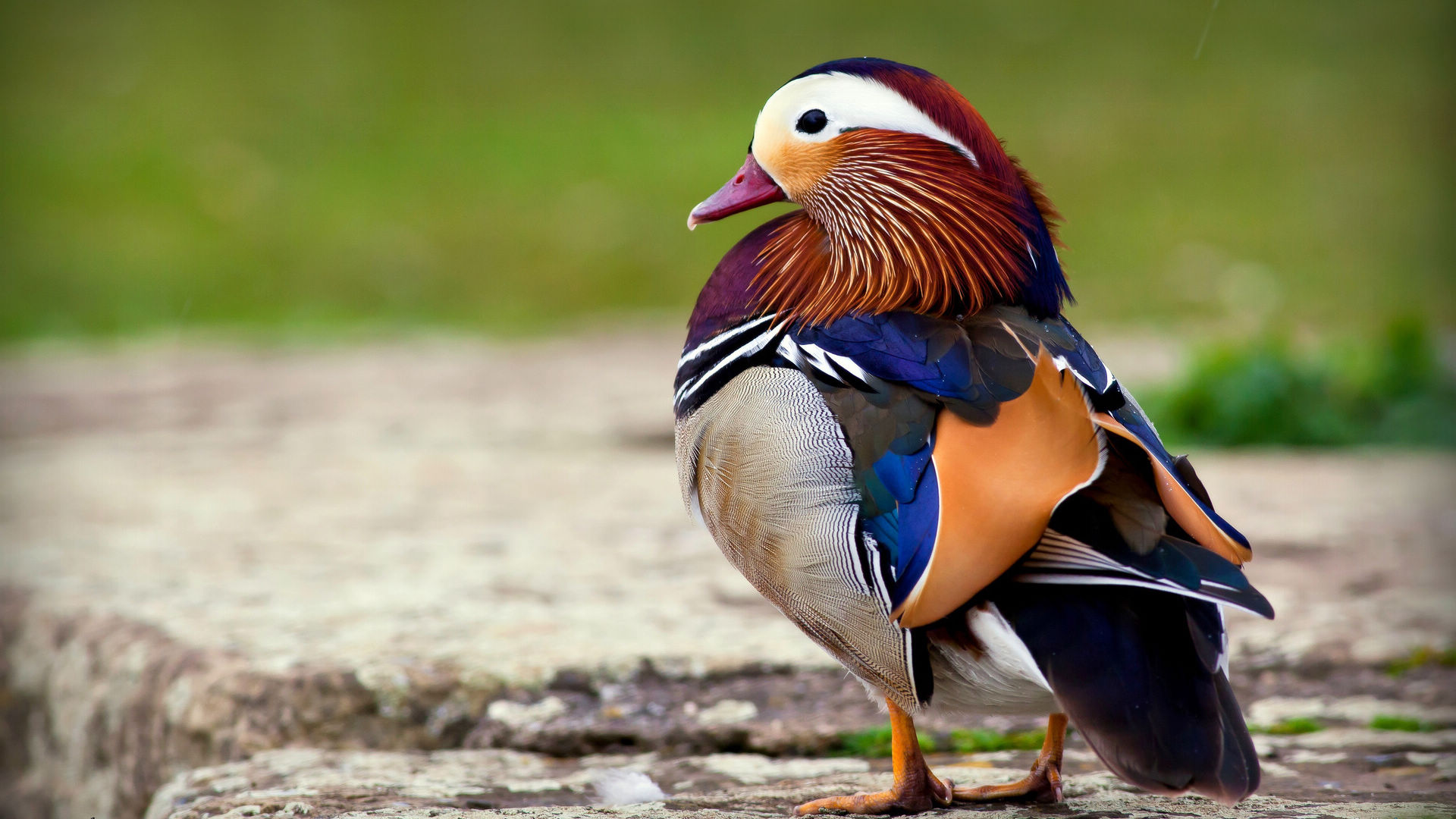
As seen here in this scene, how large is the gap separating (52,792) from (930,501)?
1.90m

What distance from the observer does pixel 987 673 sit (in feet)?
5.01

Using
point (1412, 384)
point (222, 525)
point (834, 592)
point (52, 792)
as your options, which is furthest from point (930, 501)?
point (1412, 384)

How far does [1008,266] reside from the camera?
175 cm

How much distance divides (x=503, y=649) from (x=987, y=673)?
3.52ft

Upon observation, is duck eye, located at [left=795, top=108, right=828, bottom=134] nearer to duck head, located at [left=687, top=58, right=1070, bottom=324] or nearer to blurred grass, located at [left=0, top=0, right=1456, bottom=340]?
duck head, located at [left=687, top=58, right=1070, bottom=324]

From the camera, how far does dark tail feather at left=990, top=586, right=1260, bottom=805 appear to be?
1.37 meters

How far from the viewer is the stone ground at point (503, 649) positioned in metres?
1.93

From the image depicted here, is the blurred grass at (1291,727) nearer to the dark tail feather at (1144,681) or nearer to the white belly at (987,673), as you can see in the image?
the white belly at (987,673)

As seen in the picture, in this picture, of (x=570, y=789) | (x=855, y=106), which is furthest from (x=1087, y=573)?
(x=570, y=789)

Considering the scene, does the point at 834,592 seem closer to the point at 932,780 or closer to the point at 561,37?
the point at 932,780

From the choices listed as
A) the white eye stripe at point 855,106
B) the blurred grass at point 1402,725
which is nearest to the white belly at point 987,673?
the white eye stripe at point 855,106

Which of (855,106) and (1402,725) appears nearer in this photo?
(855,106)

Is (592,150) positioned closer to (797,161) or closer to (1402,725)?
(797,161)

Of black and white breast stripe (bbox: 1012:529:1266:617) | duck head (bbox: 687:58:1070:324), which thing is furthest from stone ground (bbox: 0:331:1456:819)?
duck head (bbox: 687:58:1070:324)
